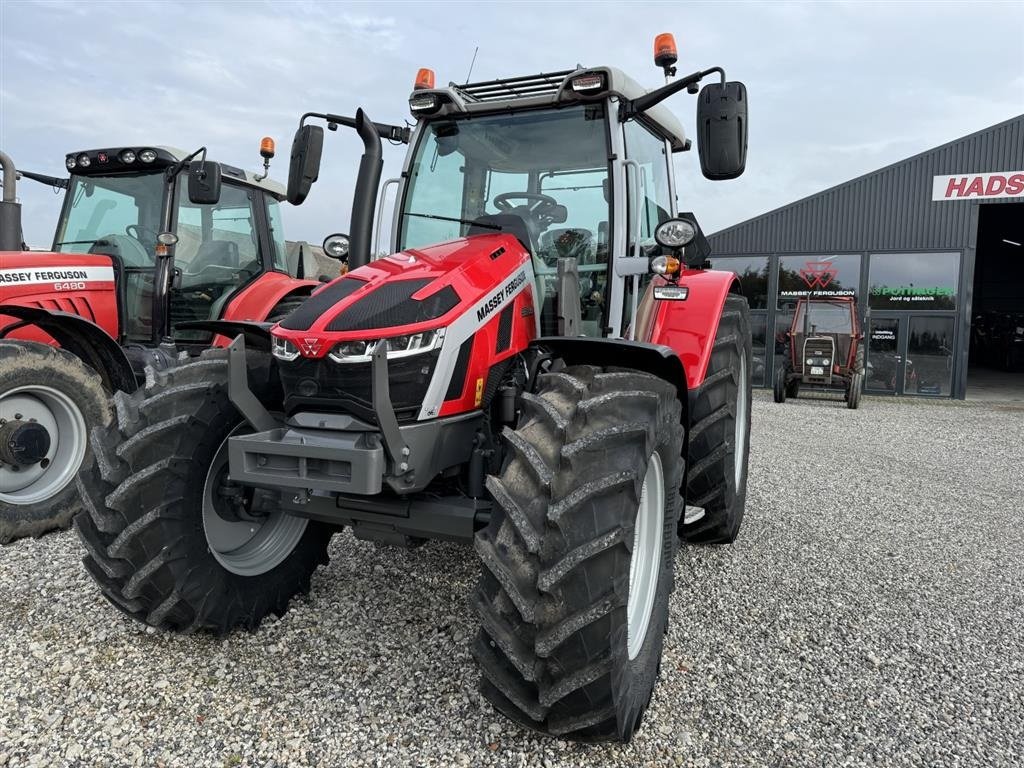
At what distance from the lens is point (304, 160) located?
3146 mm

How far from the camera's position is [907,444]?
29.5 ft

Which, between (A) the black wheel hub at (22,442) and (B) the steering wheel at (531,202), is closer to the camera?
(B) the steering wheel at (531,202)

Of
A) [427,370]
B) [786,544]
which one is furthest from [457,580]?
[786,544]

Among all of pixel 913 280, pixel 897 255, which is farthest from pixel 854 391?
pixel 897 255

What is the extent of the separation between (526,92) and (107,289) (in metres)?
3.87

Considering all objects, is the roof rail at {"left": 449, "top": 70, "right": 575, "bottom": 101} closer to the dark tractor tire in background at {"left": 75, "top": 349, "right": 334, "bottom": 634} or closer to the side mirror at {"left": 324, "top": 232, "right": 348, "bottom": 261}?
the side mirror at {"left": 324, "top": 232, "right": 348, "bottom": 261}

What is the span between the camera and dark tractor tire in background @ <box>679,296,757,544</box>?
11.3ft

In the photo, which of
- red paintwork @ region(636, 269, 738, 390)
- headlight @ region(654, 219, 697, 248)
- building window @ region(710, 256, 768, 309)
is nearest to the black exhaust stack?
red paintwork @ region(636, 269, 738, 390)

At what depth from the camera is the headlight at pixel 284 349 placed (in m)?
2.44

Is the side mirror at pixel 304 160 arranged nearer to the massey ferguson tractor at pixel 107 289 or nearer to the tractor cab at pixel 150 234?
the massey ferguson tractor at pixel 107 289

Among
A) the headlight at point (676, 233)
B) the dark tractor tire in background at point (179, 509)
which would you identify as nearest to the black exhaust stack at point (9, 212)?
the dark tractor tire in background at point (179, 509)

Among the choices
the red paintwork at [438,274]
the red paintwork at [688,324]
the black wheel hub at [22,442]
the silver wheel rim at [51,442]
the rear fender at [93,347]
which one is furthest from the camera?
the rear fender at [93,347]

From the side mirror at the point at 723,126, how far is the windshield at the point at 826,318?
1169 centimetres

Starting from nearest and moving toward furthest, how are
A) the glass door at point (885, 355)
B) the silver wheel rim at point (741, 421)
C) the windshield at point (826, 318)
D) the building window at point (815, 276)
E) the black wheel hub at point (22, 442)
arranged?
1. the black wheel hub at point (22, 442)
2. the silver wheel rim at point (741, 421)
3. the windshield at point (826, 318)
4. the glass door at point (885, 355)
5. the building window at point (815, 276)
